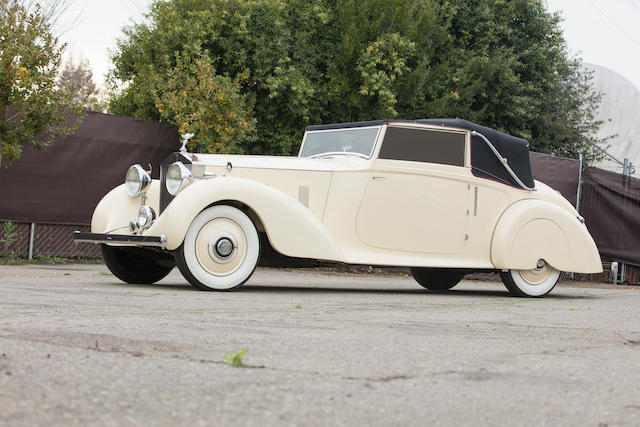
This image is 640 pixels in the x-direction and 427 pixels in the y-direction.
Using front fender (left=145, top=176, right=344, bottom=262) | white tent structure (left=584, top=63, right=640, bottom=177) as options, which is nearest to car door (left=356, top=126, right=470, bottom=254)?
front fender (left=145, top=176, right=344, bottom=262)

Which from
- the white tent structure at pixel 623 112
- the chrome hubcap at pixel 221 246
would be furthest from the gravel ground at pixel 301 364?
the white tent structure at pixel 623 112

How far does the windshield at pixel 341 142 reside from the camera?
8.02 metres

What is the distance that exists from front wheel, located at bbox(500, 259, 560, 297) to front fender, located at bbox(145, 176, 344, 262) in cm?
206

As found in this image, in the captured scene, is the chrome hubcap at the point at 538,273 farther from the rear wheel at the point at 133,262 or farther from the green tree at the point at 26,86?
the green tree at the point at 26,86

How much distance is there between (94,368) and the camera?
9.32 feet

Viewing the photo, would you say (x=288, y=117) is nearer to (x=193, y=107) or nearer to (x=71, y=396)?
(x=193, y=107)

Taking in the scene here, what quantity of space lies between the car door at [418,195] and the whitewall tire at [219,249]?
3.98ft

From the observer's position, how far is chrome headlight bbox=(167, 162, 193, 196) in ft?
23.4

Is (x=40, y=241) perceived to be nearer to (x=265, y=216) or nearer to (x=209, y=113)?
(x=209, y=113)

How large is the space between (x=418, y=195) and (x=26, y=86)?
5.68 m

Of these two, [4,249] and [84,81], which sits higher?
[84,81]

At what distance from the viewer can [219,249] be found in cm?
688

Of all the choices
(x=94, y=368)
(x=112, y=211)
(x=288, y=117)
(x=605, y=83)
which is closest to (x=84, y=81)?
(x=605, y=83)

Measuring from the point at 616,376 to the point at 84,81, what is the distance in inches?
2464
